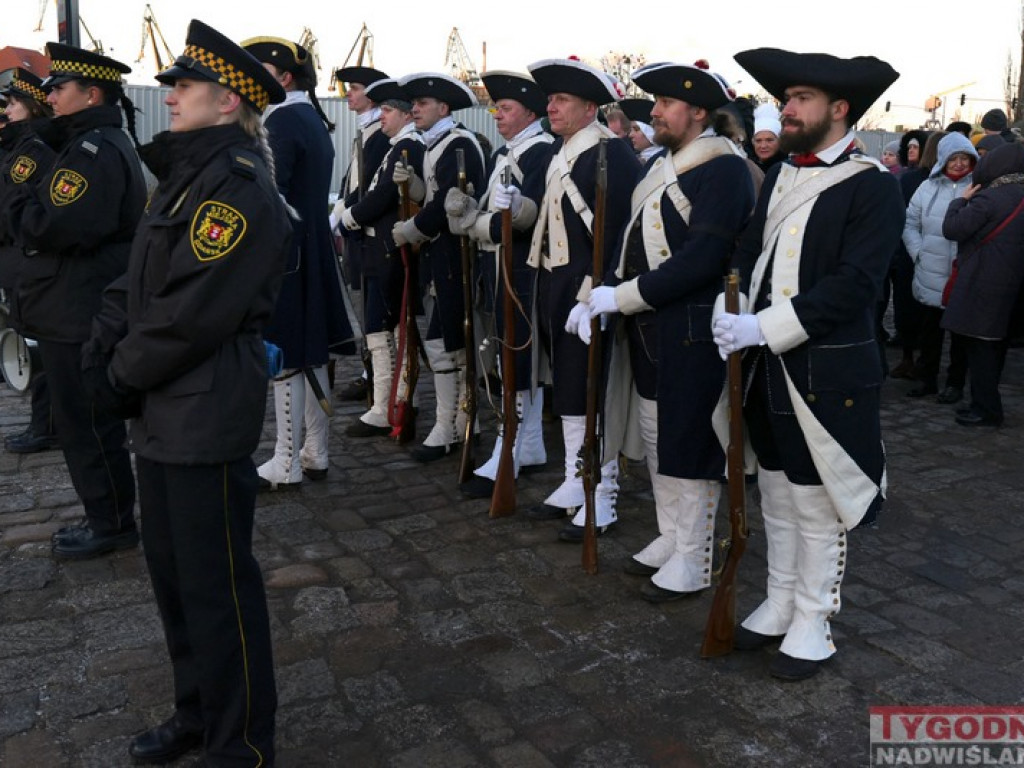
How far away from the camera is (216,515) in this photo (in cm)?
273

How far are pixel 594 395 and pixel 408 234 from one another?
1968 mm

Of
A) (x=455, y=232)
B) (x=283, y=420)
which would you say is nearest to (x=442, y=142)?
(x=455, y=232)

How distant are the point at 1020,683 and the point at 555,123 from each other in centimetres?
297

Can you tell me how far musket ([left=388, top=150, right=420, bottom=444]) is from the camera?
19.8 ft

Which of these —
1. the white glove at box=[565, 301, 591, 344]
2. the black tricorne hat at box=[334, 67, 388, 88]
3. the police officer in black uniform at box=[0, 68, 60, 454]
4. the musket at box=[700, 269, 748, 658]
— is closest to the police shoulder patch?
the musket at box=[700, 269, 748, 658]

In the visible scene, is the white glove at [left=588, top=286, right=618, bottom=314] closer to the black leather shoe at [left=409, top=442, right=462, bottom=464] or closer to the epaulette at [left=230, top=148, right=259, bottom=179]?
the epaulette at [left=230, top=148, right=259, bottom=179]

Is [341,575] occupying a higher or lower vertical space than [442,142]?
lower

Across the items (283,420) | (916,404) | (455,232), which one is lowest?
(916,404)

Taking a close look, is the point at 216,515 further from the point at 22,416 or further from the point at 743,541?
the point at 22,416

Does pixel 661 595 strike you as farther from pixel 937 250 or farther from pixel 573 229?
pixel 937 250

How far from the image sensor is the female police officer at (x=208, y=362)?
2.62 meters

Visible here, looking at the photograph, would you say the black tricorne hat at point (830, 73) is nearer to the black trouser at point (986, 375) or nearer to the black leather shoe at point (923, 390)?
the black trouser at point (986, 375)

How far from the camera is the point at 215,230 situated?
2600 mm

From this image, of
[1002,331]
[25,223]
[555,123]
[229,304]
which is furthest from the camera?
[1002,331]
